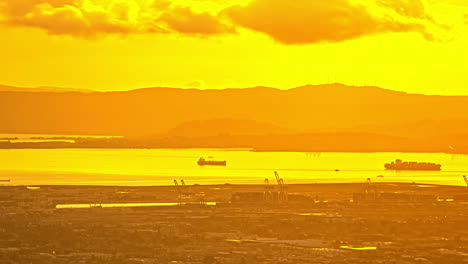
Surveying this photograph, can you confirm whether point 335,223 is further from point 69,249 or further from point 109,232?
point 69,249

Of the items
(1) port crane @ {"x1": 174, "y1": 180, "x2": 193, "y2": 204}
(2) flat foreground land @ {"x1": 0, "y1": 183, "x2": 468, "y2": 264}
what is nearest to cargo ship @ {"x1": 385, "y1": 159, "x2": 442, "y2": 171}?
(1) port crane @ {"x1": 174, "y1": 180, "x2": 193, "y2": 204}

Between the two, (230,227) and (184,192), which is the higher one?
(184,192)

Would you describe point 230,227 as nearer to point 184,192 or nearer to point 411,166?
point 184,192

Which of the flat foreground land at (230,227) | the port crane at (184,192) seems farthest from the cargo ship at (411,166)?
the flat foreground land at (230,227)

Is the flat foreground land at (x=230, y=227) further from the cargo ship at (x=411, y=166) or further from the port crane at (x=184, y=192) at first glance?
the cargo ship at (x=411, y=166)

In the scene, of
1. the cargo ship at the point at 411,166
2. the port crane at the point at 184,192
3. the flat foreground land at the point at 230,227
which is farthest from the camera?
the cargo ship at the point at 411,166

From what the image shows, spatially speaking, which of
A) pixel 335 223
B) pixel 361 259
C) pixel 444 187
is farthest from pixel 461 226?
pixel 444 187

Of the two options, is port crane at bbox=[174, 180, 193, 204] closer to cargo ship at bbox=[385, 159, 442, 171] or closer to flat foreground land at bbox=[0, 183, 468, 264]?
flat foreground land at bbox=[0, 183, 468, 264]

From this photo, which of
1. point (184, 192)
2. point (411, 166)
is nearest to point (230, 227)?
point (184, 192)

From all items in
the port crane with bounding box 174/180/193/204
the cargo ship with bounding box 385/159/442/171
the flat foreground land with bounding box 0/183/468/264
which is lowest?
the flat foreground land with bounding box 0/183/468/264

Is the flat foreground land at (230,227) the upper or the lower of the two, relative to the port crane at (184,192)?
A: lower
